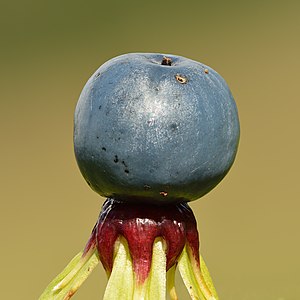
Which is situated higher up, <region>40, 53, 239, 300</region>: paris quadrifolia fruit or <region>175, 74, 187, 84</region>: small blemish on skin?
<region>175, 74, 187, 84</region>: small blemish on skin

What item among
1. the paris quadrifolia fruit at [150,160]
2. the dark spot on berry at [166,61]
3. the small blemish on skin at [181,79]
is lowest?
the paris quadrifolia fruit at [150,160]

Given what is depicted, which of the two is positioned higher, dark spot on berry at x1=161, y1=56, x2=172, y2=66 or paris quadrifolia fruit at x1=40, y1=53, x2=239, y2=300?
dark spot on berry at x1=161, y1=56, x2=172, y2=66

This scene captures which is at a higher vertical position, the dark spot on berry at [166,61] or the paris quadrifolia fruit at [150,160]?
the dark spot on berry at [166,61]

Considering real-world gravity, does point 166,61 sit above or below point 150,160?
above

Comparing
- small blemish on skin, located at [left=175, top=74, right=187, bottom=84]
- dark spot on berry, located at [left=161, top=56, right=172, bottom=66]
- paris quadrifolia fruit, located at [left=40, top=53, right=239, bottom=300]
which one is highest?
dark spot on berry, located at [left=161, top=56, right=172, bottom=66]

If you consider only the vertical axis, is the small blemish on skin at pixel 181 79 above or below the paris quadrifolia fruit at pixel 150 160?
above

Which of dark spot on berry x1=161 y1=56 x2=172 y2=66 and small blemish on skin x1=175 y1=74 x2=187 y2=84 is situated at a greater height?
dark spot on berry x1=161 y1=56 x2=172 y2=66

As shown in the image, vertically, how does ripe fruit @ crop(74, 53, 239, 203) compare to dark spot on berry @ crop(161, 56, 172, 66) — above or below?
below
